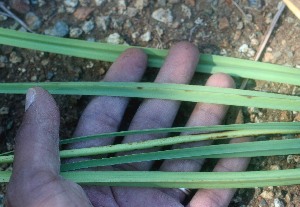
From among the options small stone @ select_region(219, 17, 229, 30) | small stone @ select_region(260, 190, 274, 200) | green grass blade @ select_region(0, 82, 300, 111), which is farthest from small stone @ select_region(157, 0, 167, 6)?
small stone @ select_region(260, 190, 274, 200)

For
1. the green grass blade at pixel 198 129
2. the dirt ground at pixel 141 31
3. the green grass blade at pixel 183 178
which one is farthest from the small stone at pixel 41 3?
the green grass blade at pixel 183 178

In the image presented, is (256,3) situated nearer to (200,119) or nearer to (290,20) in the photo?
(290,20)

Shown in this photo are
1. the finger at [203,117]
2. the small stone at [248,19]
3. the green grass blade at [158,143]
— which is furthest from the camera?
the small stone at [248,19]

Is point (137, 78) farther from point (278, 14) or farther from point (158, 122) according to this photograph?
point (278, 14)

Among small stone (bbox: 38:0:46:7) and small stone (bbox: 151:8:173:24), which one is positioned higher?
small stone (bbox: 38:0:46:7)

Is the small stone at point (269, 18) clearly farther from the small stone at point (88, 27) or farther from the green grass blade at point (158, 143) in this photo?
the small stone at point (88, 27)

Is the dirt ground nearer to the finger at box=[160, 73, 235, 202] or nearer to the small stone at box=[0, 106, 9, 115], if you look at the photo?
the small stone at box=[0, 106, 9, 115]
